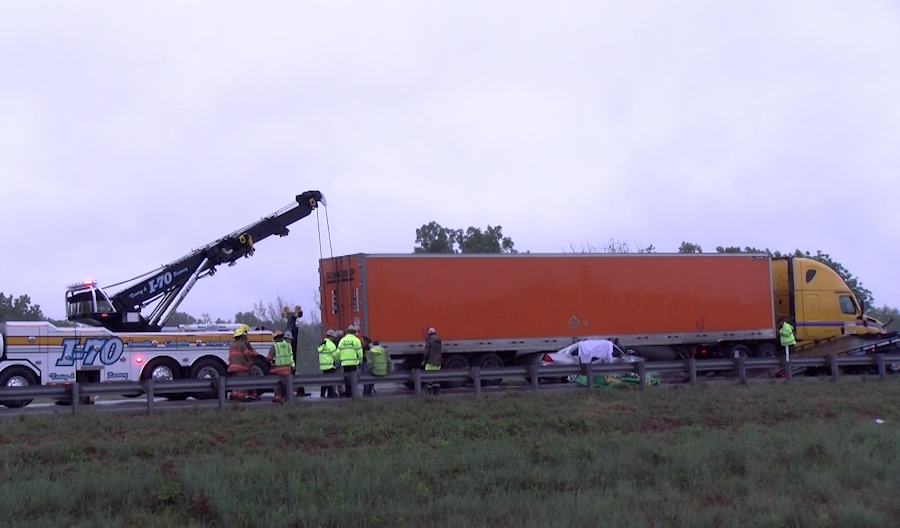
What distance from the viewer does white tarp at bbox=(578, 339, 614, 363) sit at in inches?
923

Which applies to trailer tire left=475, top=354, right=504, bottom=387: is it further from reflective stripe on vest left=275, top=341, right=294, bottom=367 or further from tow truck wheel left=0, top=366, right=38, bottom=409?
tow truck wheel left=0, top=366, right=38, bottom=409

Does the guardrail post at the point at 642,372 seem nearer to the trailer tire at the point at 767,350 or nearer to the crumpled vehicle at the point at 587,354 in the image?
the crumpled vehicle at the point at 587,354

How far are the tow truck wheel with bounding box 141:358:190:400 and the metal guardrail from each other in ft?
4.07

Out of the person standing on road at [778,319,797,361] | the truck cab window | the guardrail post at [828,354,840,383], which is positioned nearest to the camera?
the guardrail post at [828,354,840,383]

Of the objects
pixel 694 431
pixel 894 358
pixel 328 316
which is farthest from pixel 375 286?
pixel 894 358

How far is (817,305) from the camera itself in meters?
29.1

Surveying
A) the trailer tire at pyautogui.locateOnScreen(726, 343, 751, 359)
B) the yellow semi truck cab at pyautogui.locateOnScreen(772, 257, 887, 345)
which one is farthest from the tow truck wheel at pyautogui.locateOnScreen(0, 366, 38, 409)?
the yellow semi truck cab at pyautogui.locateOnScreen(772, 257, 887, 345)

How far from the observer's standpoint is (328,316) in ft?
81.1

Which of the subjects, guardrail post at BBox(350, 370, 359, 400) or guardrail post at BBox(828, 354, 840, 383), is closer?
guardrail post at BBox(350, 370, 359, 400)

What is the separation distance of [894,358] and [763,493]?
49.4ft

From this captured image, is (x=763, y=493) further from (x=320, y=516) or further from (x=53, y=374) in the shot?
(x=53, y=374)

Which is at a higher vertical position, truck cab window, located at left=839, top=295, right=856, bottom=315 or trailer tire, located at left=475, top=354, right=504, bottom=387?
truck cab window, located at left=839, top=295, right=856, bottom=315

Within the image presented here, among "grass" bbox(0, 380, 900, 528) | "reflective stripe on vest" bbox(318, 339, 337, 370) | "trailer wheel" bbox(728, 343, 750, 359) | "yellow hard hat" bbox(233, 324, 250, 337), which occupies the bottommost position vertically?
"grass" bbox(0, 380, 900, 528)

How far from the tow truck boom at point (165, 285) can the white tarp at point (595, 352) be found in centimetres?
818
